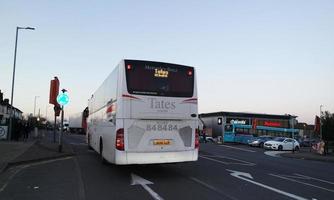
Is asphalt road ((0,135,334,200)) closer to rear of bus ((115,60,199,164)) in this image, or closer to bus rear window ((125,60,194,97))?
rear of bus ((115,60,199,164))

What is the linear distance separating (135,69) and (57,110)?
13.6m

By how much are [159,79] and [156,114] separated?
1136 millimetres

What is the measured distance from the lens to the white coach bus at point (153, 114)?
12828 millimetres

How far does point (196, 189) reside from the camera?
1099 centimetres

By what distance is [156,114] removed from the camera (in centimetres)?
1314

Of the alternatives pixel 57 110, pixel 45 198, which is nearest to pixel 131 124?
pixel 45 198

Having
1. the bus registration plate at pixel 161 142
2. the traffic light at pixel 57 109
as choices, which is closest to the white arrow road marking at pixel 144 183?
the bus registration plate at pixel 161 142

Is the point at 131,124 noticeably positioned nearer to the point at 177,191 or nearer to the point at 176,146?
the point at 176,146

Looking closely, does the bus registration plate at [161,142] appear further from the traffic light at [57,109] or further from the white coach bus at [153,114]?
the traffic light at [57,109]

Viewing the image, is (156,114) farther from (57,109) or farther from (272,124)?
(272,124)

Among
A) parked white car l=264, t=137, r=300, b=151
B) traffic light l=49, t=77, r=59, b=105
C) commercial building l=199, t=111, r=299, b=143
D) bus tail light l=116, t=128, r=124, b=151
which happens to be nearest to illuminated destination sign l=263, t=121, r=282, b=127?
commercial building l=199, t=111, r=299, b=143

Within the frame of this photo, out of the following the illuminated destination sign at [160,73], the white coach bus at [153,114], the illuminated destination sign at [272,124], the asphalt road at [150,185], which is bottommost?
the asphalt road at [150,185]

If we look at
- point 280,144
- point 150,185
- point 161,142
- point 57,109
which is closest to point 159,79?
point 161,142

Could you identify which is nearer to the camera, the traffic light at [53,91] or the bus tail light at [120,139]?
the bus tail light at [120,139]
